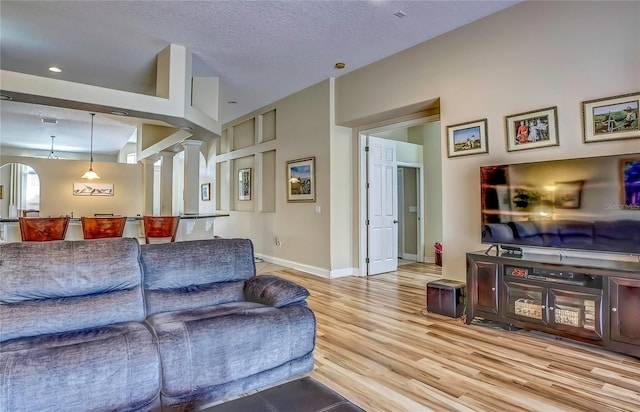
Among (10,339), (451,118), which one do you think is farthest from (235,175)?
(10,339)

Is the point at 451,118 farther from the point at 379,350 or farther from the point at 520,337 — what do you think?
the point at 379,350

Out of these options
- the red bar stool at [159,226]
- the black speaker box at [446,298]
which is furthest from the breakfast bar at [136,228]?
the black speaker box at [446,298]

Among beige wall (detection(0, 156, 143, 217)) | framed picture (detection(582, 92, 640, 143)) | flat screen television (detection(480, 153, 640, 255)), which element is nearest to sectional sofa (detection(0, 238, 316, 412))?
flat screen television (detection(480, 153, 640, 255))

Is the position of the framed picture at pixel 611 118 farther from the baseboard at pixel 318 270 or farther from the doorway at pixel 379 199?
the baseboard at pixel 318 270

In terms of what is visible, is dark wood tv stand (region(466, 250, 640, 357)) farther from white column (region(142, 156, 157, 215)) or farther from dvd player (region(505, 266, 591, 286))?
white column (region(142, 156, 157, 215))

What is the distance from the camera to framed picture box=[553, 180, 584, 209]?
2965 mm

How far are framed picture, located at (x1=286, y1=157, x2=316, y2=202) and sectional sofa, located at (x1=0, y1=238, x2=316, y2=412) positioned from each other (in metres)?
3.50

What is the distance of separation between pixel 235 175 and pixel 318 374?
21.0 ft

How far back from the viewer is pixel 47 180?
9.42m

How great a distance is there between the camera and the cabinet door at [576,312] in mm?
2711

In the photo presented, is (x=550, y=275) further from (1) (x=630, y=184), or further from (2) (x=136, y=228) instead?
(2) (x=136, y=228)

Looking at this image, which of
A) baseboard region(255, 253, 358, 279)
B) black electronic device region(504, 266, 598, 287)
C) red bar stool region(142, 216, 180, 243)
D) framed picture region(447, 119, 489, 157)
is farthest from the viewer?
baseboard region(255, 253, 358, 279)

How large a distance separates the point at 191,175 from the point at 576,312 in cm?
605

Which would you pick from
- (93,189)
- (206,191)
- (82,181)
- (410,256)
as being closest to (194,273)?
(410,256)
